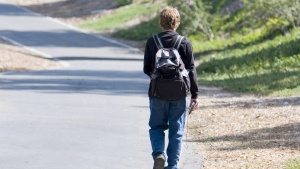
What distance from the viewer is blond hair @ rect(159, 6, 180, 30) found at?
355 inches

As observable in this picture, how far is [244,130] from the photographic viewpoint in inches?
526

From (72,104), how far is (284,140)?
6748mm

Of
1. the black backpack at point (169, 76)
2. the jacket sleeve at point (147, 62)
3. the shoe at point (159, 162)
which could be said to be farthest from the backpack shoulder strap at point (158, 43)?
the shoe at point (159, 162)

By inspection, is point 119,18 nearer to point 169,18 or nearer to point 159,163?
point 169,18

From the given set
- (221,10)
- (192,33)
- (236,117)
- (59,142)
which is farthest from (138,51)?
(59,142)

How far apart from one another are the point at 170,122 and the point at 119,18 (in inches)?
1623

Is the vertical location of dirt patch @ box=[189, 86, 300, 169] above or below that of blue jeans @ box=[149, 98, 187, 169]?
below

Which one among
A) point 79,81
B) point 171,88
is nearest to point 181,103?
point 171,88

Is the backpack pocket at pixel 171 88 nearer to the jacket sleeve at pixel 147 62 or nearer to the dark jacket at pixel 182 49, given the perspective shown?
the dark jacket at pixel 182 49

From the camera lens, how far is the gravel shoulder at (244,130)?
1072cm

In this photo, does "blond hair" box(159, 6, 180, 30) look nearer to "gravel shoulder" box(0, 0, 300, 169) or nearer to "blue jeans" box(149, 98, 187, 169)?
"blue jeans" box(149, 98, 187, 169)

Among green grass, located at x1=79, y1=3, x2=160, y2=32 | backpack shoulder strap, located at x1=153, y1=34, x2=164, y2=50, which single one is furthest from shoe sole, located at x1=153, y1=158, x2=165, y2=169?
green grass, located at x1=79, y1=3, x2=160, y2=32

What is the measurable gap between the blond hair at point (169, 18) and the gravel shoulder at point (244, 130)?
6.34 ft

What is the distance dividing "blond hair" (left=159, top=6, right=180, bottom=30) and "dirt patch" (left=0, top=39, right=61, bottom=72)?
63.9ft
